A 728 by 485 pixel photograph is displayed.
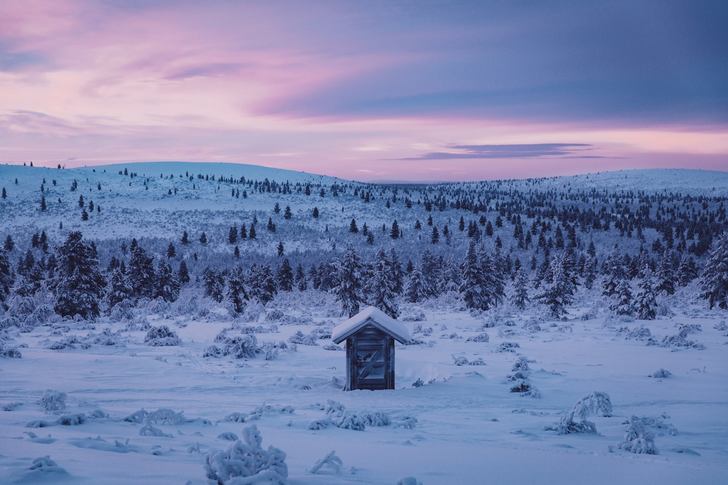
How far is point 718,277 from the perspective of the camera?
4091 cm

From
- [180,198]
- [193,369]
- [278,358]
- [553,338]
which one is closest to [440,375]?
[278,358]

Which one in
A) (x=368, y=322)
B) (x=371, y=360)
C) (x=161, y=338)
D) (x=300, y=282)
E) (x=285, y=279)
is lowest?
(x=300, y=282)

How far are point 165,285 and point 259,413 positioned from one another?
4635 cm

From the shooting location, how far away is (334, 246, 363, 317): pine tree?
1538 inches

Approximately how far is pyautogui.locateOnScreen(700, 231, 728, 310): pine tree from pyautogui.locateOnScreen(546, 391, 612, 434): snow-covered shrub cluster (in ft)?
121

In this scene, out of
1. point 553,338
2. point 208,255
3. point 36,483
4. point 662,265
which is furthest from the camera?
point 208,255

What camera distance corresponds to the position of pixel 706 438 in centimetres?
956

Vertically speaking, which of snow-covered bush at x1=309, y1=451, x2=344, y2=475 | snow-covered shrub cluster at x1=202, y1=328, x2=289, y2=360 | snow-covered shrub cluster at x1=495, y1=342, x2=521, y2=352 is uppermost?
snow-covered bush at x1=309, y1=451, x2=344, y2=475

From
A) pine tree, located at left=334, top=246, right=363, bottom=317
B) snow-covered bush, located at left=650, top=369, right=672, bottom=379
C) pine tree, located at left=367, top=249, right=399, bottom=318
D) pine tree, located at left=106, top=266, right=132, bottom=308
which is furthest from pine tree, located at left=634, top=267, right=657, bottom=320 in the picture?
pine tree, located at left=106, top=266, right=132, bottom=308

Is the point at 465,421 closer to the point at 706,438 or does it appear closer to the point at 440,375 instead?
the point at 706,438

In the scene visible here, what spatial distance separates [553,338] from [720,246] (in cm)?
2828

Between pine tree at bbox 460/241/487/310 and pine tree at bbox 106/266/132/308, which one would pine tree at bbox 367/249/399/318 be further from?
pine tree at bbox 106/266/132/308

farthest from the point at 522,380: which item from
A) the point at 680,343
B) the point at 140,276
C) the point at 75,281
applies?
the point at 140,276

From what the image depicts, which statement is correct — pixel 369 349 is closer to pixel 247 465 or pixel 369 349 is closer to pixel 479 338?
pixel 247 465
